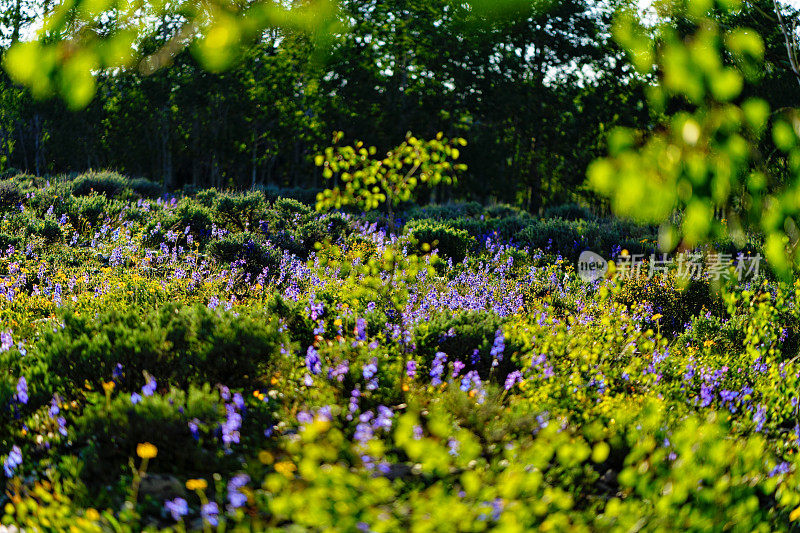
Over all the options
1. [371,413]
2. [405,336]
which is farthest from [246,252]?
[371,413]

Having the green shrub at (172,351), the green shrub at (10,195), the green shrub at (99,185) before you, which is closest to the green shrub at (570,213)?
the green shrub at (99,185)

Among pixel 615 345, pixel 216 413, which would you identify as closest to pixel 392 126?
pixel 615 345

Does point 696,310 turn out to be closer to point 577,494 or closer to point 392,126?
point 577,494

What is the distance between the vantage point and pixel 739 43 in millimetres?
1731

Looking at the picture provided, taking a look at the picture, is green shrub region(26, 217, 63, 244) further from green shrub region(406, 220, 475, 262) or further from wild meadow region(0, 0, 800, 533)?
green shrub region(406, 220, 475, 262)

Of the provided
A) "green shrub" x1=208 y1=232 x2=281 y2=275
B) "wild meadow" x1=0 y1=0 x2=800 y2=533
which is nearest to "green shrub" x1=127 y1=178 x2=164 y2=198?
"wild meadow" x1=0 y1=0 x2=800 y2=533

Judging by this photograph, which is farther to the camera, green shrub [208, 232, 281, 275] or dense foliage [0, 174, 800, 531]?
green shrub [208, 232, 281, 275]

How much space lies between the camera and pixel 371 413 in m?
3.00

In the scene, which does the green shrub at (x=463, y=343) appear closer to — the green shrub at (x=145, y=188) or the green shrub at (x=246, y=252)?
the green shrub at (x=246, y=252)

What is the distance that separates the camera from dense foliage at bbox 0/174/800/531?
2568mm

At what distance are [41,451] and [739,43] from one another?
3.43 meters

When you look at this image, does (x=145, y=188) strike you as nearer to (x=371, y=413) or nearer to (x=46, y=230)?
(x=46, y=230)

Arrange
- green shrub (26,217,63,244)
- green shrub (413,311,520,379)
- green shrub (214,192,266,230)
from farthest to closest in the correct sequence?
green shrub (214,192,266,230) < green shrub (26,217,63,244) < green shrub (413,311,520,379)

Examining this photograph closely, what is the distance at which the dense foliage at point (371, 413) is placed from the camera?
8.43ft
